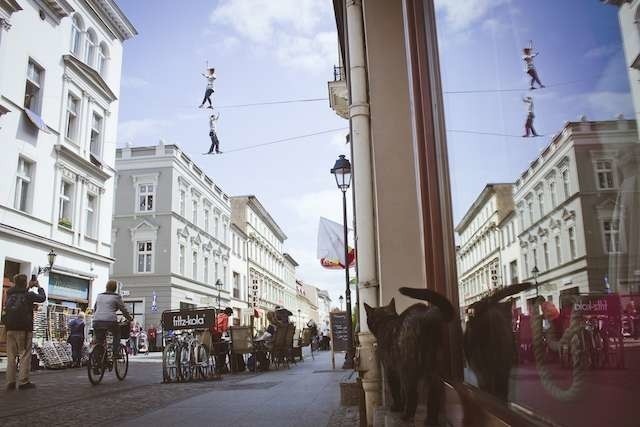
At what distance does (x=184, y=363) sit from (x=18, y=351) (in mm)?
2585

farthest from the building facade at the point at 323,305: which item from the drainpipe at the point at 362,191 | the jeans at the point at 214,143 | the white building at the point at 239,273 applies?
the drainpipe at the point at 362,191

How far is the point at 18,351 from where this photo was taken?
8250 millimetres

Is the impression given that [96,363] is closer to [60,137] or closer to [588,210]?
[588,210]

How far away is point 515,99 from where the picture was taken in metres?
1.48

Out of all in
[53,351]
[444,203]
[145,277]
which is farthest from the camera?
[145,277]

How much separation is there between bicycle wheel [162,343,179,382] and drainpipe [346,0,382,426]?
5.35 metres

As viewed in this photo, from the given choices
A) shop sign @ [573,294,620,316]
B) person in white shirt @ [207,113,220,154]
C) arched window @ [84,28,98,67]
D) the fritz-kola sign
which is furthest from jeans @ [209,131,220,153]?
arched window @ [84,28,98,67]

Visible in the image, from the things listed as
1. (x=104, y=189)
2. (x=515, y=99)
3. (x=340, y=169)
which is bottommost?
(x=515, y=99)

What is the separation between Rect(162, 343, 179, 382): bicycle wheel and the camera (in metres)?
9.41

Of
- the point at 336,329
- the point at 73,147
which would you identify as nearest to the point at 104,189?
the point at 73,147

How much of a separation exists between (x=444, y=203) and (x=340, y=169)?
933 cm

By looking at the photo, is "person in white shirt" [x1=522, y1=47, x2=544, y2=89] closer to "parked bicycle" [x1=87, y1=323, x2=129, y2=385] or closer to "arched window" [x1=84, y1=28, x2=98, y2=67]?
"parked bicycle" [x1=87, y1=323, x2=129, y2=385]

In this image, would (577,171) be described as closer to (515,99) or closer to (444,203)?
(515,99)

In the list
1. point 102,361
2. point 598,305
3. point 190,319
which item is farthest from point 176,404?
point 598,305
